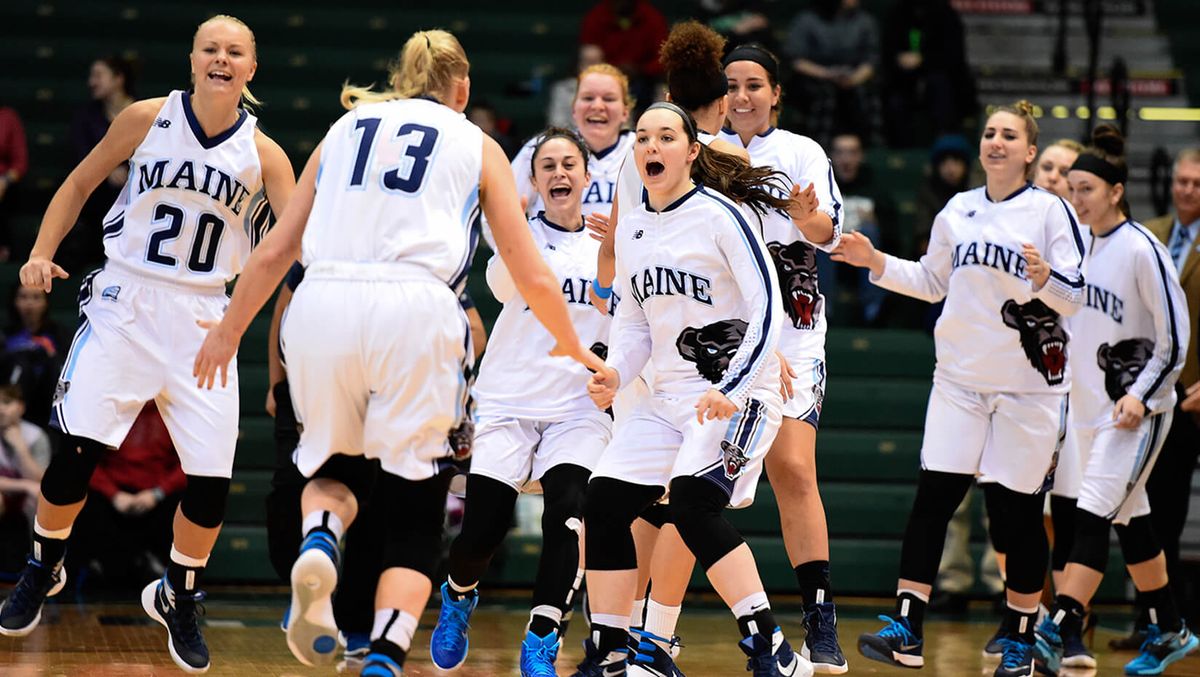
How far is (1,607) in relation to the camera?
5.71 meters

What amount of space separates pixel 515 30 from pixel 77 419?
8.38 metres

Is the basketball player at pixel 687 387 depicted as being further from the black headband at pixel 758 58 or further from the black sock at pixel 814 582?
the black headband at pixel 758 58

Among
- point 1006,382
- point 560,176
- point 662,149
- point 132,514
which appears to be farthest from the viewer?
point 132,514

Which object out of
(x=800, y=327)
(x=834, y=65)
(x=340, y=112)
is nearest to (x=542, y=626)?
(x=800, y=327)

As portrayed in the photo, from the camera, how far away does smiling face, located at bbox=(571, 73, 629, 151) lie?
6.95 meters

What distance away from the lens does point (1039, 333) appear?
21.4 ft

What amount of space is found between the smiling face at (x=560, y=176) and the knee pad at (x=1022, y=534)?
6.91 feet

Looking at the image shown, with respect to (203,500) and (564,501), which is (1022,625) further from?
(203,500)

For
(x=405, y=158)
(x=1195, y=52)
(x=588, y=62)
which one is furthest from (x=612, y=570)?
(x=1195, y=52)

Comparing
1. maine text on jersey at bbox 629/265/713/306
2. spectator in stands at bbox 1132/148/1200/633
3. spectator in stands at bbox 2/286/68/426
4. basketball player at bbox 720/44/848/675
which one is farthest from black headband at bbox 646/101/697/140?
spectator in stands at bbox 2/286/68/426

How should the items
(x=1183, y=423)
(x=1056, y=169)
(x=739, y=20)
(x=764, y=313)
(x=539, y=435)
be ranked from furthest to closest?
(x=739, y=20) → (x=1183, y=423) → (x=1056, y=169) → (x=539, y=435) → (x=764, y=313)

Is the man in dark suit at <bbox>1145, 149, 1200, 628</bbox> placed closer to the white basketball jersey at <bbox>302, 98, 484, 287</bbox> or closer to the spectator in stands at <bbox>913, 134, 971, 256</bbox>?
the spectator in stands at <bbox>913, 134, 971, 256</bbox>

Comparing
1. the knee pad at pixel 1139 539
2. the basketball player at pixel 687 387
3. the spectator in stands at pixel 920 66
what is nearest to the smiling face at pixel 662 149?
Result: the basketball player at pixel 687 387

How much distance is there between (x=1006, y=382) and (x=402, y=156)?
10.1 feet
